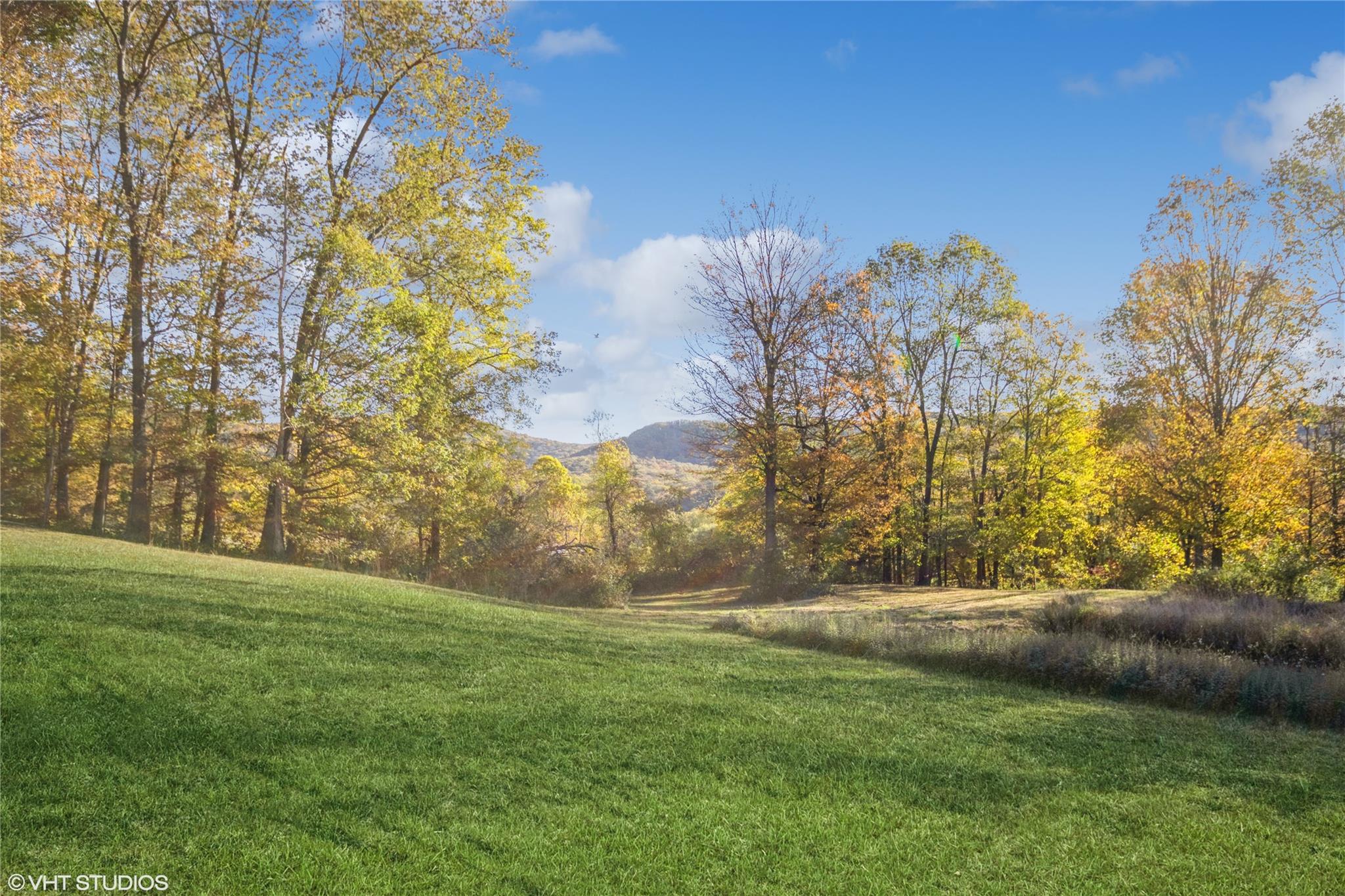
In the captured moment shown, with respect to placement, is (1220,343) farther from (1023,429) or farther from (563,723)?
(563,723)

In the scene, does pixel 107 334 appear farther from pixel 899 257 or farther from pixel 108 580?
pixel 899 257

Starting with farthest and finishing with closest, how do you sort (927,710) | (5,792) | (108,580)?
(108,580) → (927,710) → (5,792)

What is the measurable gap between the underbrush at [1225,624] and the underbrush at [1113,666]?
55cm

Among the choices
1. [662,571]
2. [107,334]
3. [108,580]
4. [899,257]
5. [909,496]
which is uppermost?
[899,257]

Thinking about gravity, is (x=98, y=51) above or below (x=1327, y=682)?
above

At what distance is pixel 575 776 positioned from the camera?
5.18 metres

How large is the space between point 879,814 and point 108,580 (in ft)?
35.4

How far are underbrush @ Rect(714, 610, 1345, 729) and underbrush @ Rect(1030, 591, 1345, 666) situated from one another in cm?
55

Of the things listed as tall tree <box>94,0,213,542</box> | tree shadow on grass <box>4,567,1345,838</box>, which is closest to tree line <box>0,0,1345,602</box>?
tall tree <box>94,0,213,542</box>

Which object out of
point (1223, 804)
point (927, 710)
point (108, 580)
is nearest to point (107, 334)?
point (108, 580)

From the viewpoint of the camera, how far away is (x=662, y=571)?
46.3m

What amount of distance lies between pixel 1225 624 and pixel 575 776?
1239cm

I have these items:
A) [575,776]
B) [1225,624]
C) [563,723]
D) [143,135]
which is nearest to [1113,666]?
[1225,624]

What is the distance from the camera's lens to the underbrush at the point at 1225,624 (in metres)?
10.7
